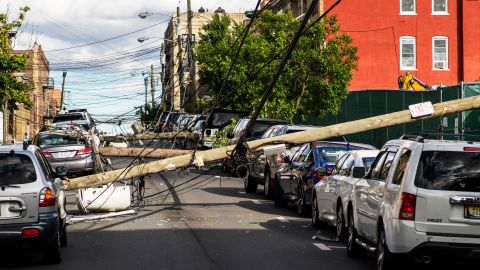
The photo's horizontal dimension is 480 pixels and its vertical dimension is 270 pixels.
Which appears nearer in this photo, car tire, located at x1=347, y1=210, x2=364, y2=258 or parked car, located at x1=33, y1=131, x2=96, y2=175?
car tire, located at x1=347, y1=210, x2=364, y2=258

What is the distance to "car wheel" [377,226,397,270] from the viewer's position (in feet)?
33.3

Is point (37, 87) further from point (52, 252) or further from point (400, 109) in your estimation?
point (52, 252)

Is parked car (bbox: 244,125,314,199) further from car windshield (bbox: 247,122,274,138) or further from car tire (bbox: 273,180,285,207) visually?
car windshield (bbox: 247,122,274,138)

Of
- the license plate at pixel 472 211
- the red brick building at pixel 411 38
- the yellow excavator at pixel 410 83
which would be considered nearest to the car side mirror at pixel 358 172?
the license plate at pixel 472 211

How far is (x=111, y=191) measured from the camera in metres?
19.6

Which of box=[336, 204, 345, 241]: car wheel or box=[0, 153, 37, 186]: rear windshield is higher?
box=[0, 153, 37, 186]: rear windshield

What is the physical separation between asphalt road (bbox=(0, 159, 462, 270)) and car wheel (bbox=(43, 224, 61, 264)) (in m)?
0.12

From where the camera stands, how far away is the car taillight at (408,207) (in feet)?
32.8

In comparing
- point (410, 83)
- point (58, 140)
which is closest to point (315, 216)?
point (58, 140)

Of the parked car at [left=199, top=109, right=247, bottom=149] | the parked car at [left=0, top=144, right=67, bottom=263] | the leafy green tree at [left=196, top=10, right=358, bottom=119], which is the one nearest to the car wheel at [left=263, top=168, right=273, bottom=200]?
the parked car at [left=0, top=144, right=67, bottom=263]

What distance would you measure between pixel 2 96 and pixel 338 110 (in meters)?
16.8

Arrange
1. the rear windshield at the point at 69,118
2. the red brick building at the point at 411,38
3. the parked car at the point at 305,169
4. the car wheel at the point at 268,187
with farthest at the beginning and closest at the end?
the red brick building at the point at 411,38, the rear windshield at the point at 69,118, the car wheel at the point at 268,187, the parked car at the point at 305,169

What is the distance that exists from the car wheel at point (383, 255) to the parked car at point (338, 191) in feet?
8.86

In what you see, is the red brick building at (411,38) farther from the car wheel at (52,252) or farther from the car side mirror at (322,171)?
the car wheel at (52,252)
